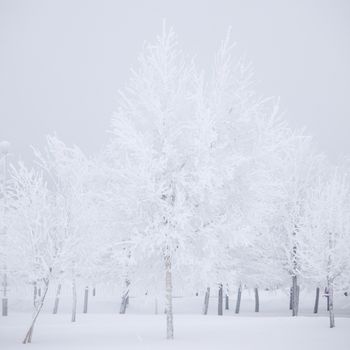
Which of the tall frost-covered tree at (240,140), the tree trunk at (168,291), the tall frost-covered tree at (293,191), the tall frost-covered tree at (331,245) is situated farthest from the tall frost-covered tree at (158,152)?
the tall frost-covered tree at (293,191)

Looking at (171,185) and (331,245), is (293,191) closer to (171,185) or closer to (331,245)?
(331,245)

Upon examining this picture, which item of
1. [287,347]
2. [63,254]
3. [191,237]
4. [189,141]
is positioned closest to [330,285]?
[287,347]

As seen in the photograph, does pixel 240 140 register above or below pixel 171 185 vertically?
above

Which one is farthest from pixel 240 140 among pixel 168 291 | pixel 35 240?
pixel 35 240

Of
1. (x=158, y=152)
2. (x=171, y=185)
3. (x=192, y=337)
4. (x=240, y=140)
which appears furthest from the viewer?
(x=192, y=337)

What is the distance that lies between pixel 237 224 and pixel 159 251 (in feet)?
8.45

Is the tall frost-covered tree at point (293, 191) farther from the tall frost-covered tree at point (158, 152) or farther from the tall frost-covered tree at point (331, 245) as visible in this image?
the tall frost-covered tree at point (158, 152)

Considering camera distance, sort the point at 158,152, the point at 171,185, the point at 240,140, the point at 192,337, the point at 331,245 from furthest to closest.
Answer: the point at 331,245 < the point at 192,337 < the point at 240,140 < the point at 158,152 < the point at 171,185

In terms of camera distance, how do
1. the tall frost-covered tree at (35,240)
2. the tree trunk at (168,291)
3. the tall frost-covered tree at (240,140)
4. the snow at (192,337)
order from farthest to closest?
the tall frost-covered tree at (35,240), the tall frost-covered tree at (240,140), the tree trunk at (168,291), the snow at (192,337)

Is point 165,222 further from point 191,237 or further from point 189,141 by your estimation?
point 189,141

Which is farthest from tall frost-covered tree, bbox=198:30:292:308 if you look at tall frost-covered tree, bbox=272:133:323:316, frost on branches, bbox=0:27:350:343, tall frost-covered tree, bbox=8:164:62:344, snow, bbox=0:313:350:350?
tall frost-covered tree, bbox=272:133:323:316

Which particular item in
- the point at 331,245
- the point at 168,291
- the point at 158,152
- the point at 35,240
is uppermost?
the point at 158,152

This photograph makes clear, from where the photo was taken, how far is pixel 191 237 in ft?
46.0

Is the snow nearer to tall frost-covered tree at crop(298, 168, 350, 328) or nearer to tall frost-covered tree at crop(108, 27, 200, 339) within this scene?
tall frost-covered tree at crop(108, 27, 200, 339)
